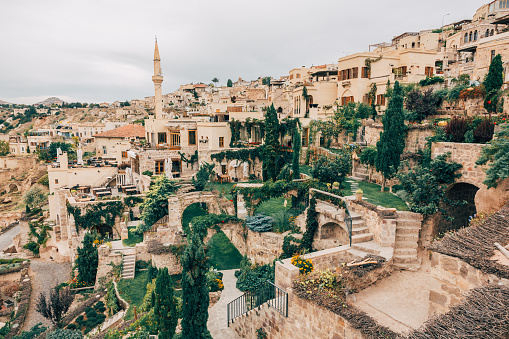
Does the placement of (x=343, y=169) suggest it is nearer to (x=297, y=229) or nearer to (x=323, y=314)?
(x=297, y=229)

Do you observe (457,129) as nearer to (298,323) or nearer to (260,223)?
(260,223)

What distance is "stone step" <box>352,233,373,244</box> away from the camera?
37.8 ft

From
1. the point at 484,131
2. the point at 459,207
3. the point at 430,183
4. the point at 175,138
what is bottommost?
the point at 459,207

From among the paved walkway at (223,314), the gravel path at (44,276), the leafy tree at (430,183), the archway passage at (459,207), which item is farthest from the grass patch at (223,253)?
the archway passage at (459,207)

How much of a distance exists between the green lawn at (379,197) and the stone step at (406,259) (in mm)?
2375

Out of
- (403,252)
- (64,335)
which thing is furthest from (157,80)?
(403,252)

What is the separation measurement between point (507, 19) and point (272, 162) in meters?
19.4

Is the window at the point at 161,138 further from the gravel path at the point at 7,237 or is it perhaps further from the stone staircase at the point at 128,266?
the gravel path at the point at 7,237

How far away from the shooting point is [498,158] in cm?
974

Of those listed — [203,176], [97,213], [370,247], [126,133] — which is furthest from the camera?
[126,133]

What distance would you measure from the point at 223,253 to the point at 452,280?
13422 mm

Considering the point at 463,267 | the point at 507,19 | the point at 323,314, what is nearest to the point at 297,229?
the point at 323,314

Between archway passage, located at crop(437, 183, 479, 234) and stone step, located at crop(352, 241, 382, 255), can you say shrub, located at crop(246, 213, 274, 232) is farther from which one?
archway passage, located at crop(437, 183, 479, 234)

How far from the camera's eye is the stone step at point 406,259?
420 inches
